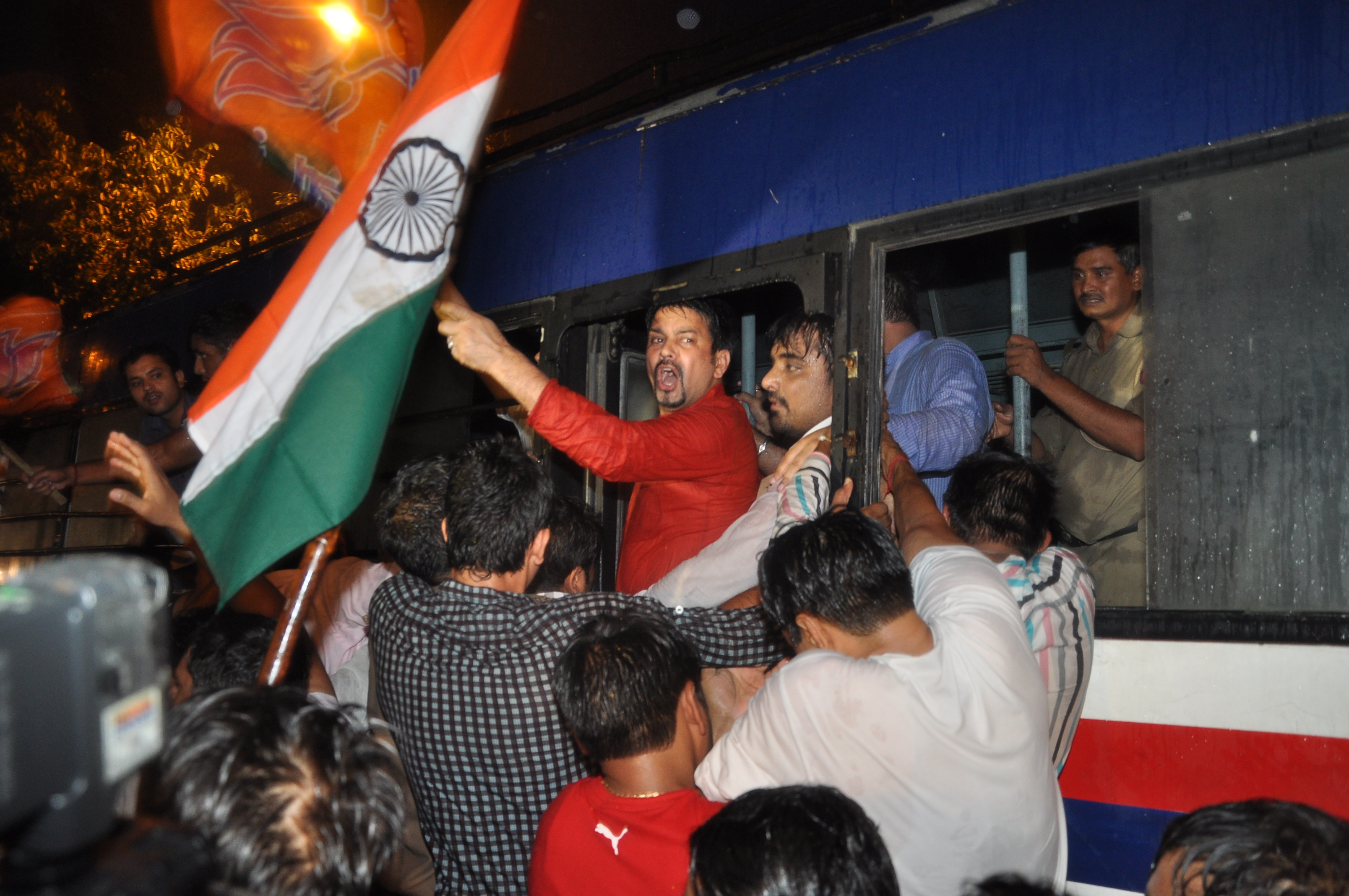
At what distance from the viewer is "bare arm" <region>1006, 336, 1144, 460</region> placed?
312cm

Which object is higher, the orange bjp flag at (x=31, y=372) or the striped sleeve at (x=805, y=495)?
the orange bjp flag at (x=31, y=372)

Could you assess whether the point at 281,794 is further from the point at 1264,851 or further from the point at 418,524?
the point at 418,524

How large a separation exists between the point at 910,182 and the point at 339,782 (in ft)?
8.09

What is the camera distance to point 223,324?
17.1 ft

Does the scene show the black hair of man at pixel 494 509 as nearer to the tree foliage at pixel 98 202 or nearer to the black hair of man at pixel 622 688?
the black hair of man at pixel 622 688

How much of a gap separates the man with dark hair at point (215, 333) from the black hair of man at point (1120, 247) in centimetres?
402

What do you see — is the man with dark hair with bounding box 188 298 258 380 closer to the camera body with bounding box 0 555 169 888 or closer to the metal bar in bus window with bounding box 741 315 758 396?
the metal bar in bus window with bounding box 741 315 758 396

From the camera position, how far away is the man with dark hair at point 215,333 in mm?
5105

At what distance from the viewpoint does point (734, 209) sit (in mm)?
3473

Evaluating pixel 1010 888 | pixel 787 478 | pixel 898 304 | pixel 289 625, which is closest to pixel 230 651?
pixel 289 625

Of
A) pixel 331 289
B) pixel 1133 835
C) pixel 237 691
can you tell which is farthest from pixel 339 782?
pixel 1133 835

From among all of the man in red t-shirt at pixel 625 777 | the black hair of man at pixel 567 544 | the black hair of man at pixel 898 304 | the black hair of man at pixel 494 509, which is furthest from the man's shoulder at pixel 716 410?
the man in red t-shirt at pixel 625 777

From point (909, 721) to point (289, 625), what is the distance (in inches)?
59.3

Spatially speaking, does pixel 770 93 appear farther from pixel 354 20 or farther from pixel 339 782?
pixel 339 782
